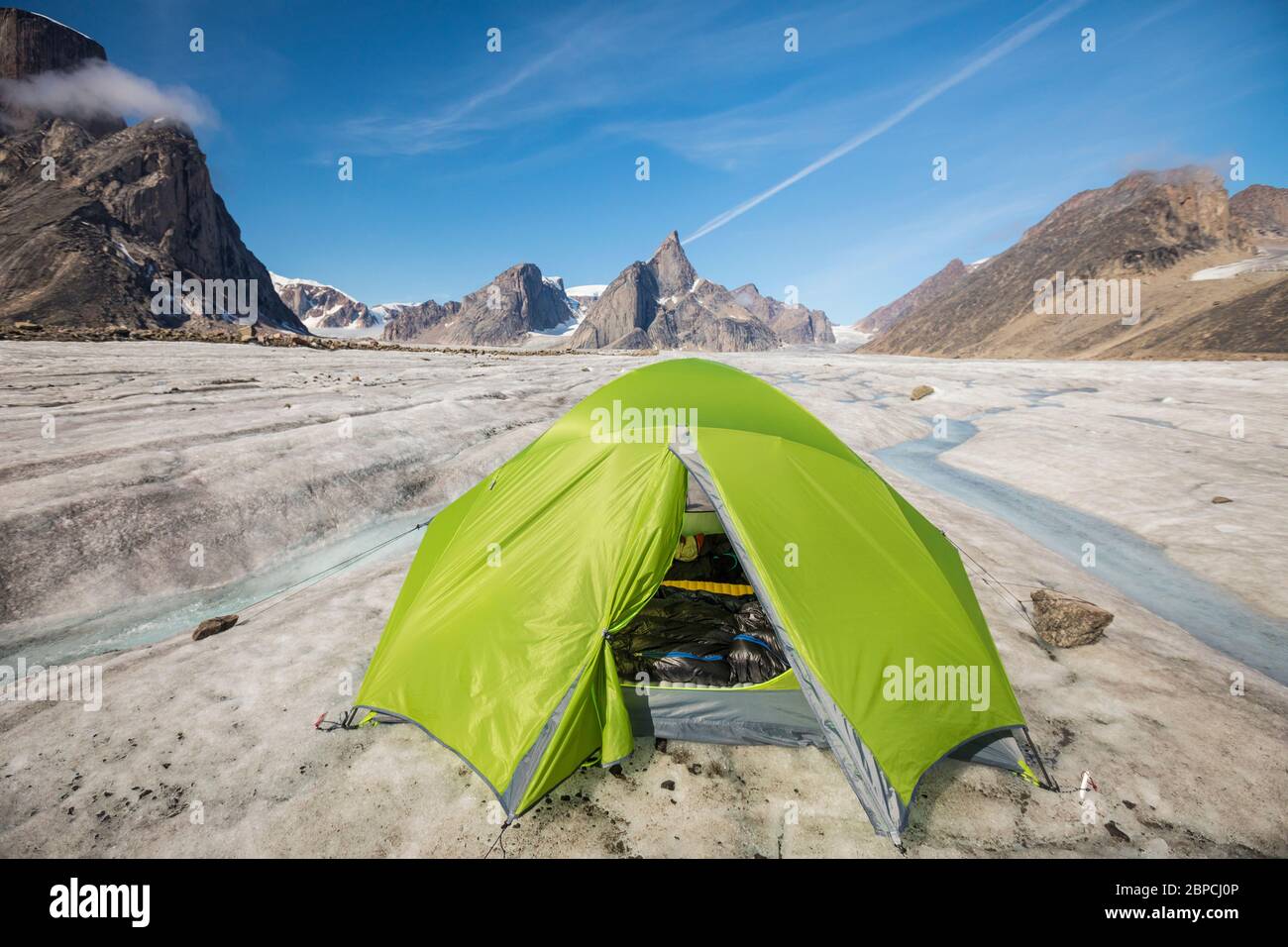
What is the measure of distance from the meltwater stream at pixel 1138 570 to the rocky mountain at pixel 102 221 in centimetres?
12062

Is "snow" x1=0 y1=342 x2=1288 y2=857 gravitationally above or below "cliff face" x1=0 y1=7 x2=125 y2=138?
below

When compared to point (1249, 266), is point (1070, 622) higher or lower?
lower

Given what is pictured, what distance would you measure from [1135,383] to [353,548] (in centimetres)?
5247

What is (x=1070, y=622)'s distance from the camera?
7152 mm

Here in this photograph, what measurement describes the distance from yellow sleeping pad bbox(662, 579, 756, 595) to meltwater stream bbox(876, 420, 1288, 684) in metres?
7.46

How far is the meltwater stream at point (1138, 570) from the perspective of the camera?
25.5 feet

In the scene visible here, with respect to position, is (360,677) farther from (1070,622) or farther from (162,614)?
(1070,622)

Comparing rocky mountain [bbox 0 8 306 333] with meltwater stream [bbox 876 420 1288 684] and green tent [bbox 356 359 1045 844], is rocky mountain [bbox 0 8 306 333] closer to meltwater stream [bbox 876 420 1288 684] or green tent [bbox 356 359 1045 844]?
green tent [bbox 356 359 1045 844]

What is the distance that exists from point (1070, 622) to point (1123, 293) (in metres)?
156

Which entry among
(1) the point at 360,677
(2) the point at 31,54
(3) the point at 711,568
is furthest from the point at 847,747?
(2) the point at 31,54

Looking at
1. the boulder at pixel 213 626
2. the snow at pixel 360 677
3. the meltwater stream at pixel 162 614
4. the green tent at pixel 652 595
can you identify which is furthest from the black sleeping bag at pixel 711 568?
the boulder at pixel 213 626

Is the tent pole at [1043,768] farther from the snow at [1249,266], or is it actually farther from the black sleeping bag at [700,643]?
the snow at [1249,266]

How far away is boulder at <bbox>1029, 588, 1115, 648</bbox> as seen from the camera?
7.04 meters

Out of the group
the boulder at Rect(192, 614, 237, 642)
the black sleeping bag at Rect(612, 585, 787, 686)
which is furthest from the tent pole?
the boulder at Rect(192, 614, 237, 642)
